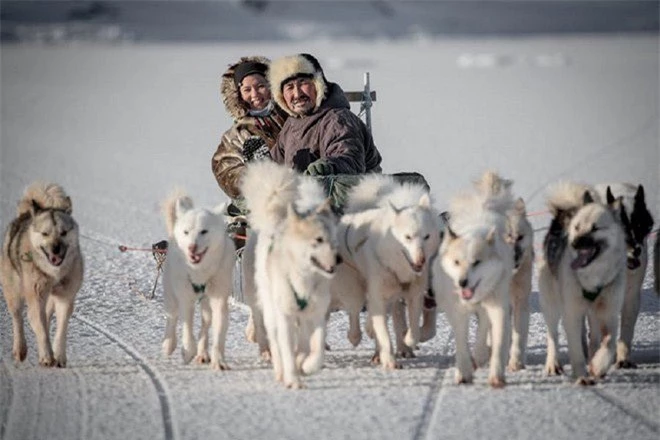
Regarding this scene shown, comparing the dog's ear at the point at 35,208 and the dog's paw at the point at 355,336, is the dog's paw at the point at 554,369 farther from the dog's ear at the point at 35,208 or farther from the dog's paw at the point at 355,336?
the dog's ear at the point at 35,208

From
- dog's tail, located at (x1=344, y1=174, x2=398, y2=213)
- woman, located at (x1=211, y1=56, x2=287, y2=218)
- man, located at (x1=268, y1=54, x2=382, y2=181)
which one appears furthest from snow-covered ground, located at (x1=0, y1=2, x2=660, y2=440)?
man, located at (x1=268, y1=54, x2=382, y2=181)

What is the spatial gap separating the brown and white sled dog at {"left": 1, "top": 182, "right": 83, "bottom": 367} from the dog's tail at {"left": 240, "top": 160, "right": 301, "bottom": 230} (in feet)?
2.81

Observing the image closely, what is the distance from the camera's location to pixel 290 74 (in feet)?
27.2

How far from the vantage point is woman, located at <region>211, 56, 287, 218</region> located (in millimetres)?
8695

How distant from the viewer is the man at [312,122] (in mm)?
8141

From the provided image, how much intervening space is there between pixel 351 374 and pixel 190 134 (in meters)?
15.9

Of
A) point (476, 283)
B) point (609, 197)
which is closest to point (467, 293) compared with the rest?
point (476, 283)

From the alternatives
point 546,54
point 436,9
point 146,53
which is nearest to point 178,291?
point 546,54

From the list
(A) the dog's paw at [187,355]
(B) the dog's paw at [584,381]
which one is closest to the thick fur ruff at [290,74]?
(A) the dog's paw at [187,355]

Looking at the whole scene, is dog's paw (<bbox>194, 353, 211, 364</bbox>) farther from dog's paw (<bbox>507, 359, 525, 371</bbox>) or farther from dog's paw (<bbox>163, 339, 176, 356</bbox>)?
dog's paw (<bbox>507, 359, 525, 371</bbox>)

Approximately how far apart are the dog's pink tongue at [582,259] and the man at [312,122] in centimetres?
187

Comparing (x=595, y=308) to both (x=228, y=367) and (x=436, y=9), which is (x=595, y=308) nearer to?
(x=228, y=367)

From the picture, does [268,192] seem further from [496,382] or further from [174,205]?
[496,382]

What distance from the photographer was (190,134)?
22422 millimetres
